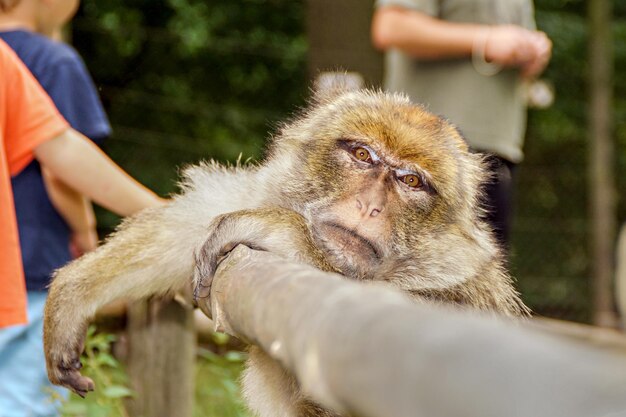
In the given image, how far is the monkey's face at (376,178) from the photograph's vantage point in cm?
218

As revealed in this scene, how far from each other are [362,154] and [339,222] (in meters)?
0.27

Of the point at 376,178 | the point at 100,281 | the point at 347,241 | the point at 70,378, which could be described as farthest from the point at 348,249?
the point at 70,378

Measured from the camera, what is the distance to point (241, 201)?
2.53m

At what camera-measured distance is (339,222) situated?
85.9 inches

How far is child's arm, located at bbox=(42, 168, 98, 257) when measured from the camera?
3145mm

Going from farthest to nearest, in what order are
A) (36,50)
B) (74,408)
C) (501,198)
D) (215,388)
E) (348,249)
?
(215,388) → (501,198) → (36,50) → (74,408) → (348,249)

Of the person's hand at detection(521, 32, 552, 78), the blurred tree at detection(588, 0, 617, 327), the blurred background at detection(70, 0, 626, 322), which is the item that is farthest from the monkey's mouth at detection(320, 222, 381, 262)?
the blurred background at detection(70, 0, 626, 322)

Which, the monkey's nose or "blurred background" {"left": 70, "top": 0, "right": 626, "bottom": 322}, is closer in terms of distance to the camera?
the monkey's nose

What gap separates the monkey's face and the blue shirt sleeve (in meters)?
0.97

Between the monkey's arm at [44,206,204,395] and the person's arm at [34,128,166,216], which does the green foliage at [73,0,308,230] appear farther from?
the monkey's arm at [44,206,204,395]

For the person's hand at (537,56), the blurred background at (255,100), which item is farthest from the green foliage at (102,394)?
the blurred background at (255,100)

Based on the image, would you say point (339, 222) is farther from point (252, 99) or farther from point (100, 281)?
point (252, 99)

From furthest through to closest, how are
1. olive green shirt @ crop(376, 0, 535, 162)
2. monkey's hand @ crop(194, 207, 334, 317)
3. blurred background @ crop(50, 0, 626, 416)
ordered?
1. blurred background @ crop(50, 0, 626, 416)
2. olive green shirt @ crop(376, 0, 535, 162)
3. monkey's hand @ crop(194, 207, 334, 317)

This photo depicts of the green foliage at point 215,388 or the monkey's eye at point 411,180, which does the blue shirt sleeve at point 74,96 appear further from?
the monkey's eye at point 411,180
